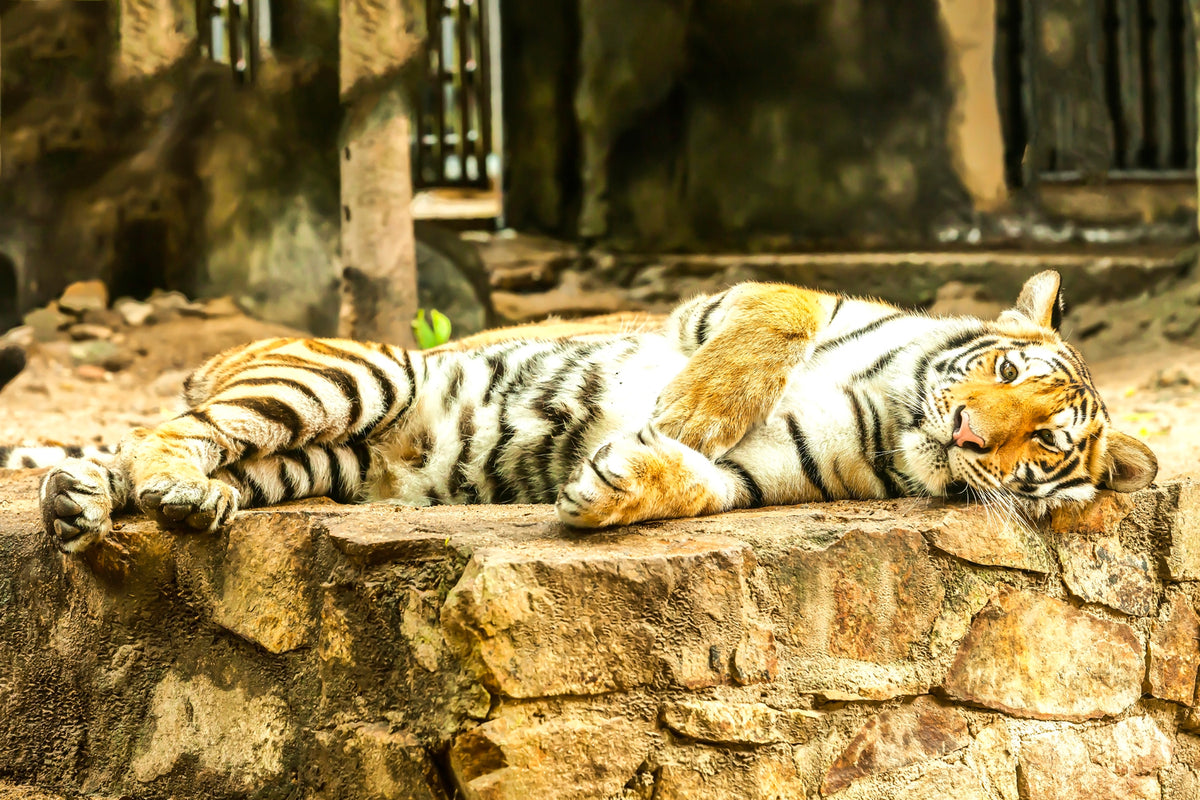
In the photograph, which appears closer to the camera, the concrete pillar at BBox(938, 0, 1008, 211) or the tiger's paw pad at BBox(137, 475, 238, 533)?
the tiger's paw pad at BBox(137, 475, 238, 533)

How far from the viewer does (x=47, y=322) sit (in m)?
6.73

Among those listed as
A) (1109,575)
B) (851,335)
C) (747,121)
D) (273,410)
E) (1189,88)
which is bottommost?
(1109,575)

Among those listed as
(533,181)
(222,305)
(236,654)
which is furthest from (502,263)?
(236,654)

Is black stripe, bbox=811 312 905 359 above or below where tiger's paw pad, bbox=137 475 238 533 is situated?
above

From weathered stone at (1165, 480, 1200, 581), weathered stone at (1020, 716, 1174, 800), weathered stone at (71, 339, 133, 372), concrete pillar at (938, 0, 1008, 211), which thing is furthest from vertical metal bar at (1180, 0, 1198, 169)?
weathered stone at (71, 339, 133, 372)

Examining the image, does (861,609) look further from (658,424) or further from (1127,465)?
(1127,465)

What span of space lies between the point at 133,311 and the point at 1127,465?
5.85 metres

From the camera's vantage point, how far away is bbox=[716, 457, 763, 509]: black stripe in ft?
9.26

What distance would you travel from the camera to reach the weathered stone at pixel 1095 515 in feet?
8.98

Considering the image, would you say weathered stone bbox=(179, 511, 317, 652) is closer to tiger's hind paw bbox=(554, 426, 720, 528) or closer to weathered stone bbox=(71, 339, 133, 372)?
tiger's hind paw bbox=(554, 426, 720, 528)

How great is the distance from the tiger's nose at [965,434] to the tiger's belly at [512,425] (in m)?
0.75

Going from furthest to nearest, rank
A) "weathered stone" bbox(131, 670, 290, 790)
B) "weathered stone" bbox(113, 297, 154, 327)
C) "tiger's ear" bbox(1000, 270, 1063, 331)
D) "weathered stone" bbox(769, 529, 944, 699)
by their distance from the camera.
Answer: "weathered stone" bbox(113, 297, 154, 327), "tiger's ear" bbox(1000, 270, 1063, 331), "weathered stone" bbox(131, 670, 290, 790), "weathered stone" bbox(769, 529, 944, 699)

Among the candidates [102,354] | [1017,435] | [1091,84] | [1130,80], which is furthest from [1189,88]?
[102,354]

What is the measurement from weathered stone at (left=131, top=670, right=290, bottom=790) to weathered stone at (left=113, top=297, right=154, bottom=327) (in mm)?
4761
